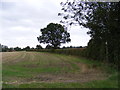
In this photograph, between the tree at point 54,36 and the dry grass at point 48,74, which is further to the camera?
the tree at point 54,36

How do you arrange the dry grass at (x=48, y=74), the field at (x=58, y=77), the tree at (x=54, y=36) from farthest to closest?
the tree at (x=54, y=36) → the dry grass at (x=48, y=74) → the field at (x=58, y=77)

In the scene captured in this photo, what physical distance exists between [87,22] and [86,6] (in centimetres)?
99

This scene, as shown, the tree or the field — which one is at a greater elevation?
the tree

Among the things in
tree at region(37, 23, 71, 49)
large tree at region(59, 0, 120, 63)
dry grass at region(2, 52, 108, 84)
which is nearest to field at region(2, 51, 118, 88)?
dry grass at region(2, 52, 108, 84)

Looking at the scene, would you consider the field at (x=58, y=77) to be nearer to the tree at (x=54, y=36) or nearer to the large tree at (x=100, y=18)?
the large tree at (x=100, y=18)

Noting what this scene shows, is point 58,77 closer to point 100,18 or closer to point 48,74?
point 48,74

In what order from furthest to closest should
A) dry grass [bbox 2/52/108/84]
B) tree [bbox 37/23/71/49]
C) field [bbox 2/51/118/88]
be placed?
tree [bbox 37/23/71/49]
dry grass [bbox 2/52/108/84]
field [bbox 2/51/118/88]

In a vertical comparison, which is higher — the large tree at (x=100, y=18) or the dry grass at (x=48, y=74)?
the large tree at (x=100, y=18)

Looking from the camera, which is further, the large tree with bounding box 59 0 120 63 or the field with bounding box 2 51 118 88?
the large tree with bounding box 59 0 120 63

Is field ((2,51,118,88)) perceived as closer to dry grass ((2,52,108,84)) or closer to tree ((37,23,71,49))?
dry grass ((2,52,108,84))

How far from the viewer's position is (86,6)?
10.6 metres

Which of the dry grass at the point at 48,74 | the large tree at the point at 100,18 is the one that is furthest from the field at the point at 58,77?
the large tree at the point at 100,18

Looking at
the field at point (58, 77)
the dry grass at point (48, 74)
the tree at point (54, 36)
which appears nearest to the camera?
the field at point (58, 77)

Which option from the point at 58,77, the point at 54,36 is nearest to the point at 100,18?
the point at 58,77
